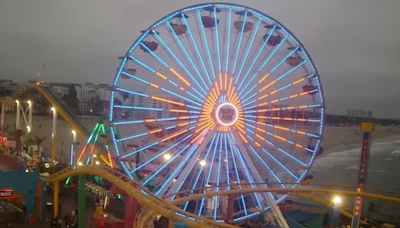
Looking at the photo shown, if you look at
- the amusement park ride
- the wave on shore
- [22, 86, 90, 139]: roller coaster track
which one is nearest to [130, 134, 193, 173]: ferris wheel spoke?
the amusement park ride

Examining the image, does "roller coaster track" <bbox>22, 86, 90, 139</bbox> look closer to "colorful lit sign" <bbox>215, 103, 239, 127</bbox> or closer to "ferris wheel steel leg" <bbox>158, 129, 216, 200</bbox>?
"ferris wheel steel leg" <bbox>158, 129, 216, 200</bbox>

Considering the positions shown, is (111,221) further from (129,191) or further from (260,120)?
(260,120)

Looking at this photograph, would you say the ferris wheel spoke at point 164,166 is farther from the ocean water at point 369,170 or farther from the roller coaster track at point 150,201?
the ocean water at point 369,170

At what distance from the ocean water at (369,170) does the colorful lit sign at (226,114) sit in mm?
15257

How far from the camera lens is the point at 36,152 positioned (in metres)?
27.6

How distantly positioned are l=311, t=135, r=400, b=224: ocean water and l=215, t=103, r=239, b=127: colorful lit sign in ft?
50.1

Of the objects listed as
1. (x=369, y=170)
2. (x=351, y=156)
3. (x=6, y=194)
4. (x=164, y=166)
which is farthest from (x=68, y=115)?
(x=351, y=156)

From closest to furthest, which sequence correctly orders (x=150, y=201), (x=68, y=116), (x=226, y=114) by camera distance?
(x=150, y=201) < (x=226, y=114) < (x=68, y=116)

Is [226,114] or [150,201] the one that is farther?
[226,114]

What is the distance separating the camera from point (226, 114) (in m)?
13.8

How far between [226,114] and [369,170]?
1341 inches

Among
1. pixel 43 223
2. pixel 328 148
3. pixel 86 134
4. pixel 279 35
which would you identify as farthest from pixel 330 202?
pixel 328 148

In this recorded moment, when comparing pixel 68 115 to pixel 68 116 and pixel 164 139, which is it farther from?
pixel 164 139

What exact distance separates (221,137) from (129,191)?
13.9 feet
